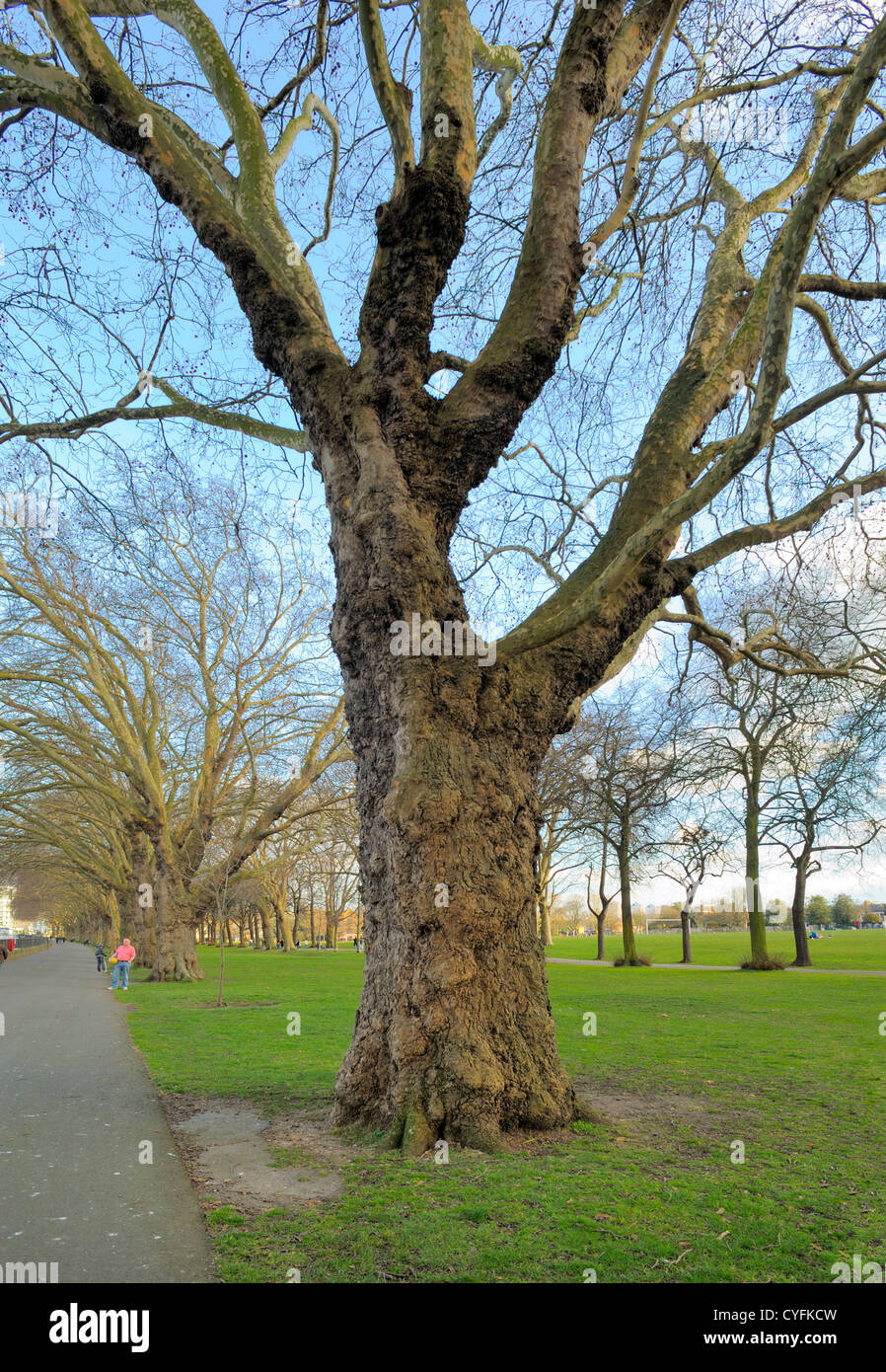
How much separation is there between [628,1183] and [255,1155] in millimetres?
2391

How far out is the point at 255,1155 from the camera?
523 cm

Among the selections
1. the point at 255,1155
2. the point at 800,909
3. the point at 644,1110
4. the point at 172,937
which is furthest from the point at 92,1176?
the point at 800,909

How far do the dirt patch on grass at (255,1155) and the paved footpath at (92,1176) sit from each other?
0.47ft

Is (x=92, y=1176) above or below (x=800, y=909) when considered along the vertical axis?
above

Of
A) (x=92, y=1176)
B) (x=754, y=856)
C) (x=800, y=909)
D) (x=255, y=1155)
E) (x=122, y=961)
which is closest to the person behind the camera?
(x=92, y=1176)

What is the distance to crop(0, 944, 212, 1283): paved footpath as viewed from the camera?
11.6ft

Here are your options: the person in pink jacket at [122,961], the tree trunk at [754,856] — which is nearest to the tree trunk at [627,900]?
the tree trunk at [754,856]

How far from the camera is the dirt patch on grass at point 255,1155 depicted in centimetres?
438

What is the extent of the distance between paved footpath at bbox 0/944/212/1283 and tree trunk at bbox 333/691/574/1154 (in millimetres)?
1432

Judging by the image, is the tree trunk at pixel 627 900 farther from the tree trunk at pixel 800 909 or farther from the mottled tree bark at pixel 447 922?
the mottled tree bark at pixel 447 922

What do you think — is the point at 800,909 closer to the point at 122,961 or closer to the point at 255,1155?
the point at 122,961
